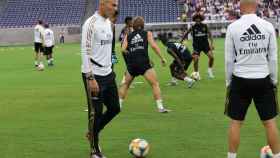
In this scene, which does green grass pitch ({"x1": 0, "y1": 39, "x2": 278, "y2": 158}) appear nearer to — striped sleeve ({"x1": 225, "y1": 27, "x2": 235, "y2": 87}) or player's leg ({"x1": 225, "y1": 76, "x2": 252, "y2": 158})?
player's leg ({"x1": 225, "y1": 76, "x2": 252, "y2": 158})

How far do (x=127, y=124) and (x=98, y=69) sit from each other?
132 inches

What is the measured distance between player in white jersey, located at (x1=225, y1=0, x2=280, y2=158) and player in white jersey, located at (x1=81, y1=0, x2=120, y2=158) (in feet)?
6.25

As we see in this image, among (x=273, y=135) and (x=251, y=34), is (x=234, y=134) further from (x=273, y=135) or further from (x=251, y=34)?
(x=251, y=34)

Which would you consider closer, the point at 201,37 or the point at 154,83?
the point at 154,83

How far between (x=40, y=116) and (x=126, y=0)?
4588 cm

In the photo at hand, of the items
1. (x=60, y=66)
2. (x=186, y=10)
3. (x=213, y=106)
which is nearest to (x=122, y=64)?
(x=60, y=66)

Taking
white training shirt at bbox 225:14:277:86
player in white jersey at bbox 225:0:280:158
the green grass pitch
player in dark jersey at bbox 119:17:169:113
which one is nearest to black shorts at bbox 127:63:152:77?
player in dark jersey at bbox 119:17:169:113

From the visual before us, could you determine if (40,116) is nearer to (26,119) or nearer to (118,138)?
(26,119)

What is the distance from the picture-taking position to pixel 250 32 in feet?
22.8

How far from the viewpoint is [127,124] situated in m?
11.4

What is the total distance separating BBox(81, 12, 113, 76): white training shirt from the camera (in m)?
7.92

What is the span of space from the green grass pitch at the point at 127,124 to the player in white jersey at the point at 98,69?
68 cm

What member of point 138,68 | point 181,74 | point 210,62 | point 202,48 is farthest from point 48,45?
point 138,68

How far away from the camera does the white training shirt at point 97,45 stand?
7.92 meters
